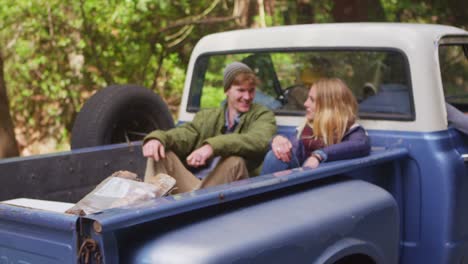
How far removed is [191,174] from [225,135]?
1.05ft

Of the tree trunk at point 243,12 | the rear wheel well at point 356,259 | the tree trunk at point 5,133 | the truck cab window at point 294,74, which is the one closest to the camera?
the rear wheel well at point 356,259

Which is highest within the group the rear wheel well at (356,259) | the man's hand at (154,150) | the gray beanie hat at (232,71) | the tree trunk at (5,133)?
the gray beanie hat at (232,71)

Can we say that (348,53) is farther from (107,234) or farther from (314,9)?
(314,9)

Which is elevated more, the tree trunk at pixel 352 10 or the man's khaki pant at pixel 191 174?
the tree trunk at pixel 352 10

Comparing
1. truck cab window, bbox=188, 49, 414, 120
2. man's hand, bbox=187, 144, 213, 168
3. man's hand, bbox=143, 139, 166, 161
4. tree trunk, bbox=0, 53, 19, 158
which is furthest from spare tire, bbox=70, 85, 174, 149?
tree trunk, bbox=0, 53, 19, 158

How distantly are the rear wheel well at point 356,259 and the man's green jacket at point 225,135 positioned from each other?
83 cm

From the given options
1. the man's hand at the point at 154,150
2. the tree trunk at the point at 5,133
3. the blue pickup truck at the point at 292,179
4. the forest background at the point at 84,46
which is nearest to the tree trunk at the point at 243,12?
the forest background at the point at 84,46

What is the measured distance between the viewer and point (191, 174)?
3.67m

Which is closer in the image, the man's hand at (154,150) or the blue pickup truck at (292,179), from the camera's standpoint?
the blue pickup truck at (292,179)

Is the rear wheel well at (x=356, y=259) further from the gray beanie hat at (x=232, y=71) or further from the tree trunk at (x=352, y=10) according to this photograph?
the tree trunk at (x=352, y=10)

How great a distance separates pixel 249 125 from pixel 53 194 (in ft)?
3.53

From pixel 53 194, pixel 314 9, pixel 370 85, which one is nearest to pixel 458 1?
pixel 314 9

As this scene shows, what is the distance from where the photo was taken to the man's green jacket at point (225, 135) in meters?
3.48

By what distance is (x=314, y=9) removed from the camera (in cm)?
1166
